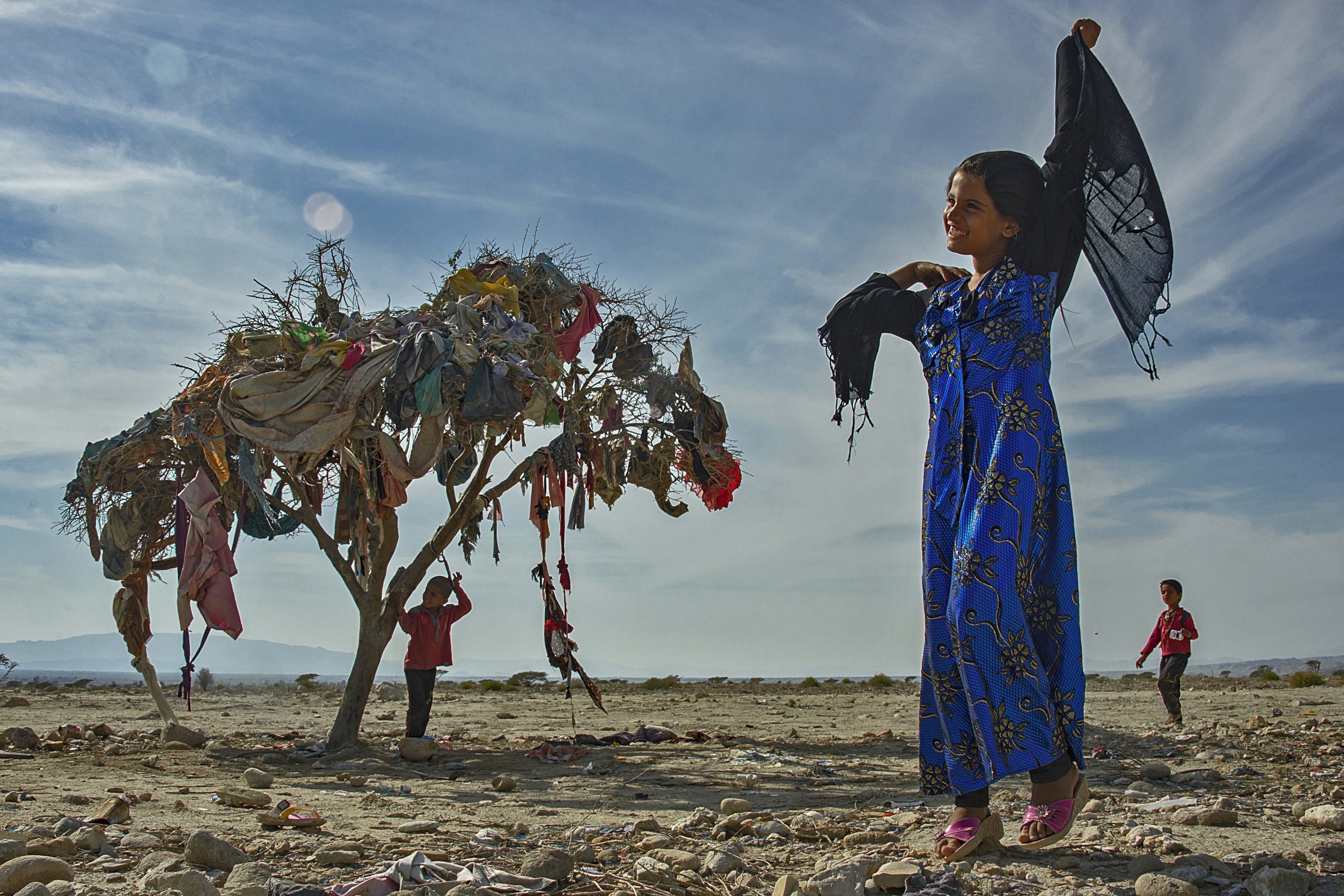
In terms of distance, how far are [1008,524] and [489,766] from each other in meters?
6.41

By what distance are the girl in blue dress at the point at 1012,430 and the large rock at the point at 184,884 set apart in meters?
2.33

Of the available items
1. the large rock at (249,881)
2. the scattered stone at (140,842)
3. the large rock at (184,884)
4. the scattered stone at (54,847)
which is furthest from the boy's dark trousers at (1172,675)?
the scattered stone at (54,847)

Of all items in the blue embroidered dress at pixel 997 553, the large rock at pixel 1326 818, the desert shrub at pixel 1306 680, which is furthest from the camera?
the desert shrub at pixel 1306 680

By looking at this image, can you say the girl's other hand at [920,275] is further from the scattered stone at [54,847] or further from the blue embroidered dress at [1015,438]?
the scattered stone at [54,847]

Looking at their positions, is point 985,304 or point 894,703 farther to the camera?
point 894,703

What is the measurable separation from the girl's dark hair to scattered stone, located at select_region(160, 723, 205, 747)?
9.26m

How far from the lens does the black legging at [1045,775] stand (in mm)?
2775

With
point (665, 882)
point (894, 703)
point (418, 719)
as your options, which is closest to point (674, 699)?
point (894, 703)

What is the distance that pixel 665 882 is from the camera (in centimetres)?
296

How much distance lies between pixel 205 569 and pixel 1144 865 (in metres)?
7.84

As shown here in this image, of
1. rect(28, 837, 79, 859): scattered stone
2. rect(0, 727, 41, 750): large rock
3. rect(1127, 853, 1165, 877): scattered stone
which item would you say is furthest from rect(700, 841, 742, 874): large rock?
rect(0, 727, 41, 750): large rock

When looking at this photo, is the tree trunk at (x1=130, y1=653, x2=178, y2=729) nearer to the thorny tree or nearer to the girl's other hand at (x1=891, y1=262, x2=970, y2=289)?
the thorny tree

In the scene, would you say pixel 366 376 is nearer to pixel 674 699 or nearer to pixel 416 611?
pixel 416 611

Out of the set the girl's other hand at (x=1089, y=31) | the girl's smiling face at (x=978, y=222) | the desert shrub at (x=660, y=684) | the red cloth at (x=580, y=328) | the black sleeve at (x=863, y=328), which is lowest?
the desert shrub at (x=660, y=684)
